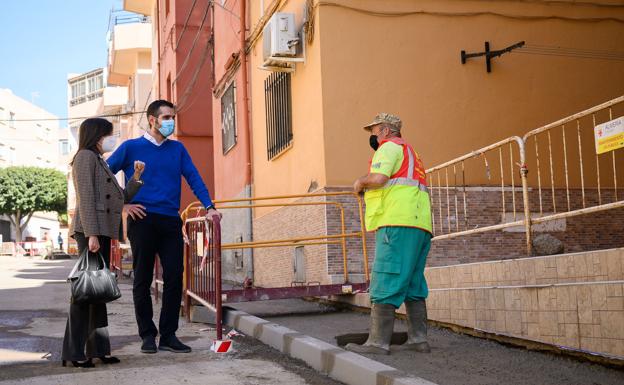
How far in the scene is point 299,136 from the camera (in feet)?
39.0

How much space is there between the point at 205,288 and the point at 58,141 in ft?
255

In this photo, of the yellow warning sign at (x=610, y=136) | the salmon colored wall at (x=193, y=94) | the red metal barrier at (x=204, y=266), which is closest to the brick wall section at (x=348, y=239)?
the red metal barrier at (x=204, y=266)

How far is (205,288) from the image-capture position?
26.9 ft

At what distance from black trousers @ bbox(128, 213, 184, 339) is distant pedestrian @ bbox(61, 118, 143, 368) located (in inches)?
17.1

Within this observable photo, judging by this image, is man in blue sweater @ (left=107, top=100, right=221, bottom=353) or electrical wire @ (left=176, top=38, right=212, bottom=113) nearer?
man in blue sweater @ (left=107, top=100, right=221, bottom=353)

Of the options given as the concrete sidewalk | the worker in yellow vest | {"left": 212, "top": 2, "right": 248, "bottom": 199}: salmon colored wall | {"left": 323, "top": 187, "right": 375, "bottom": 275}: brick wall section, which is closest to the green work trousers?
the worker in yellow vest

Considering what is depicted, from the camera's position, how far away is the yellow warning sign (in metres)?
5.73

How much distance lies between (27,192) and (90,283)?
59.6 metres

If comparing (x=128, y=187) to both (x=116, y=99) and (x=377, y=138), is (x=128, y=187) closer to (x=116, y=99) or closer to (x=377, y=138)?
(x=377, y=138)

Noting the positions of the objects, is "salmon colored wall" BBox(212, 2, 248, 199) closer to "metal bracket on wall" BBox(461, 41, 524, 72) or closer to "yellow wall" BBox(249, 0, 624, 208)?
"yellow wall" BBox(249, 0, 624, 208)

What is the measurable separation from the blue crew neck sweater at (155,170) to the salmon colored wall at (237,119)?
27.9 ft

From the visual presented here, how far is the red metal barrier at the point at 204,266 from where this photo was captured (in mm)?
7156

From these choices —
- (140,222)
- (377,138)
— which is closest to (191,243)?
(140,222)

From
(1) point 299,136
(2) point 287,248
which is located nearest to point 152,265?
(1) point 299,136
